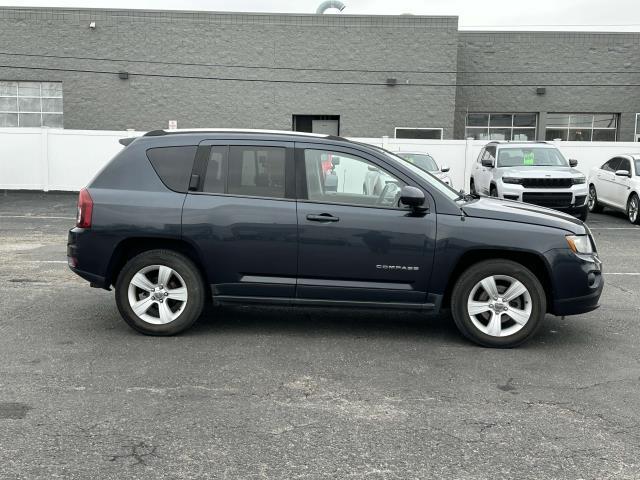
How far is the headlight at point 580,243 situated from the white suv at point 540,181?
9876mm

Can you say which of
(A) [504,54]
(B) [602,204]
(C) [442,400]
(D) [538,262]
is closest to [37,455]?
(C) [442,400]

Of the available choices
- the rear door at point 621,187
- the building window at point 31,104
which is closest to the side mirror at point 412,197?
the rear door at point 621,187

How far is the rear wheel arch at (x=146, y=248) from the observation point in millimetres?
6113

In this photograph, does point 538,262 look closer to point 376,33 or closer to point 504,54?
point 376,33

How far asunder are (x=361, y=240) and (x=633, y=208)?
1268 centimetres

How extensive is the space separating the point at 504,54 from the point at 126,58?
15.5 meters

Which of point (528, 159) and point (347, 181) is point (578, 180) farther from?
point (347, 181)

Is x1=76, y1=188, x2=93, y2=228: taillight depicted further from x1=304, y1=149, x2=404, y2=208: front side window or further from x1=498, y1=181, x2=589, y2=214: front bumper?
x1=498, y1=181, x2=589, y2=214: front bumper

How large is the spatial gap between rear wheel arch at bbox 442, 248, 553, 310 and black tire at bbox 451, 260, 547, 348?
101 mm

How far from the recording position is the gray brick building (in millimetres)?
27281

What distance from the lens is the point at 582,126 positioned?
3053 cm

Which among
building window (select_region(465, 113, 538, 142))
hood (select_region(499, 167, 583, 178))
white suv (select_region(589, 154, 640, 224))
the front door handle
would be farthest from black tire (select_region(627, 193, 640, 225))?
building window (select_region(465, 113, 538, 142))

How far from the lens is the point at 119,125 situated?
27.9 meters

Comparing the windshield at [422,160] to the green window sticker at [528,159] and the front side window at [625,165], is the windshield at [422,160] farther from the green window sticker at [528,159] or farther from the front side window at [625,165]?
the front side window at [625,165]
